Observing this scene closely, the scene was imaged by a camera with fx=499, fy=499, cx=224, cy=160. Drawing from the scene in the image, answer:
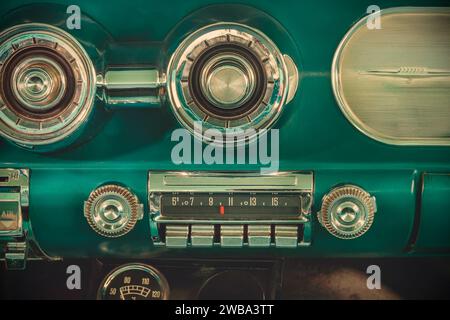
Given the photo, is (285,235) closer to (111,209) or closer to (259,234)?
(259,234)

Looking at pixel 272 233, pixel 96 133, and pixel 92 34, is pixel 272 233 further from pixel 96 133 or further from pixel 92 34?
pixel 92 34

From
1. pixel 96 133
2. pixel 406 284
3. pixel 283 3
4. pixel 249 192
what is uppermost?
pixel 283 3

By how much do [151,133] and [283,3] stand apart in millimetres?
484

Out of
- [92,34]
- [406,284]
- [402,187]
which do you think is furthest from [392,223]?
[92,34]

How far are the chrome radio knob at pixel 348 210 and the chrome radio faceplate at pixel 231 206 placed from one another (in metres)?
0.05

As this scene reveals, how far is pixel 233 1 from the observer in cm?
130

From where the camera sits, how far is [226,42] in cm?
126

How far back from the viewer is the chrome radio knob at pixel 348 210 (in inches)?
51.0

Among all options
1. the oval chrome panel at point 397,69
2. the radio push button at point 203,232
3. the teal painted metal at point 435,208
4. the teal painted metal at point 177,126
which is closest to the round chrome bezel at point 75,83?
the teal painted metal at point 177,126

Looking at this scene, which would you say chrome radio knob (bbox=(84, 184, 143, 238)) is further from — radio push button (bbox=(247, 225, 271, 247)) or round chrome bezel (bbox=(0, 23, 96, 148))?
radio push button (bbox=(247, 225, 271, 247))

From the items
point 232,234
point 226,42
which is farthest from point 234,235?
point 226,42

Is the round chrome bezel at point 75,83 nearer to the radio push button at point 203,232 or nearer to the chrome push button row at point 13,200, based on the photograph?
the chrome push button row at point 13,200

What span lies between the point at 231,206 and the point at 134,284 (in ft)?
1.38

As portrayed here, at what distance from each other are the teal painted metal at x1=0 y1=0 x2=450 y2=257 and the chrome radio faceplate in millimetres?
38
